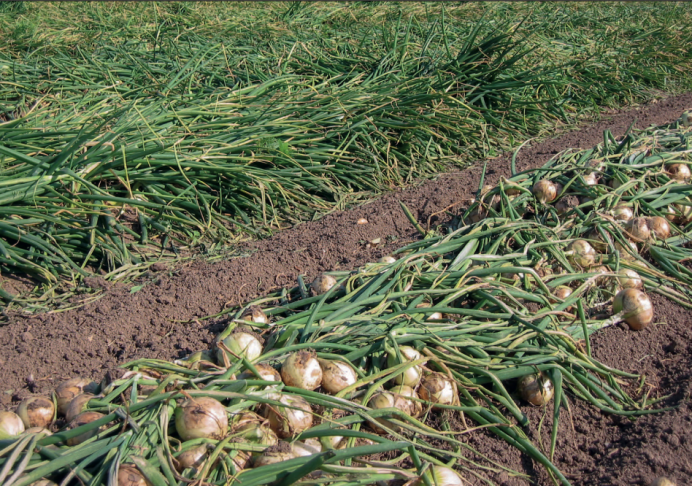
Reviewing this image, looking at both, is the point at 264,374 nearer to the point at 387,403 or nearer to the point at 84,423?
the point at 387,403

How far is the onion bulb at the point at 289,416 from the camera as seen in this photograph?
5.00ft

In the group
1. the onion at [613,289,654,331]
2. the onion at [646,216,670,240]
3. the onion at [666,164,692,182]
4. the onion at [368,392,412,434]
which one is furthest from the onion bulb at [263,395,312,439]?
the onion at [666,164,692,182]

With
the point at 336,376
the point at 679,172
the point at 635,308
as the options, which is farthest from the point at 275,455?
the point at 679,172

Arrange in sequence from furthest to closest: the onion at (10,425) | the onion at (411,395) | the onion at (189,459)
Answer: the onion at (411,395), the onion at (10,425), the onion at (189,459)

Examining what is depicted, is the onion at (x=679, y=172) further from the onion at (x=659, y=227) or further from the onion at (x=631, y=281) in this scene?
the onion at (x=631, y=281)

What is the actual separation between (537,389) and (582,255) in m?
0.80

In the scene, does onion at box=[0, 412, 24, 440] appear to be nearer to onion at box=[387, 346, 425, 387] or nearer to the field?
the field

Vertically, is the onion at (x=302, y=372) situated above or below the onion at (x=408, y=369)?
above

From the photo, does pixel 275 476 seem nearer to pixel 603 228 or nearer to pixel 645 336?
pixel 645 336

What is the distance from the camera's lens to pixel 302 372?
5.38ft

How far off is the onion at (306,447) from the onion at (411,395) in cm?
32

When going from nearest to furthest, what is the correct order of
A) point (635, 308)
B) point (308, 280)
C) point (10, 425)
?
1. point (10, 425)
2. point (635, 308)
3. point (308, 280)

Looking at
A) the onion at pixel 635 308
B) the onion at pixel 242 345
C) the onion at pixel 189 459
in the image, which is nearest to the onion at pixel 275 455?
the onion at pixel 189 459

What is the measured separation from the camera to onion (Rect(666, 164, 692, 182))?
3.02 meters
